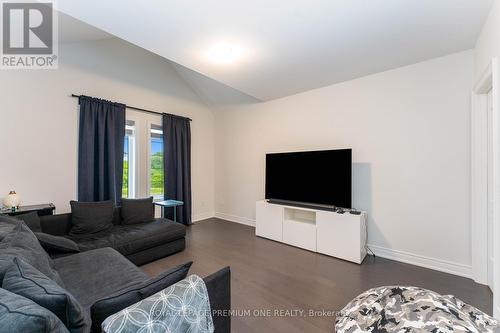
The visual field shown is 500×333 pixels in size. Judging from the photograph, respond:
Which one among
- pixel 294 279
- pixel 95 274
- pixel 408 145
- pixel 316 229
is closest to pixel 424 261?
pixel 316 229

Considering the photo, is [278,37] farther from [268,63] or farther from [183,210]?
[183,210]

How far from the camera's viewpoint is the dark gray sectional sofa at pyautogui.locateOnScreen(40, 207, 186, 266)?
8.84 ft

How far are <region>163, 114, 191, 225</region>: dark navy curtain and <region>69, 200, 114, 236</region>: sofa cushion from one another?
1478mm

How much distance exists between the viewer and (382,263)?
2963mm

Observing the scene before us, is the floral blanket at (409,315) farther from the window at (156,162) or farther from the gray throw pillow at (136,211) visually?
the window at (156,162)

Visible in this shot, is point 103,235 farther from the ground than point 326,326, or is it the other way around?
point 103,235

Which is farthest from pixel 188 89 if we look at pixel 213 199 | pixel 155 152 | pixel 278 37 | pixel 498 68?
pixel 498 68

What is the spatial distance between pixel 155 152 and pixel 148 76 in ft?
4.93

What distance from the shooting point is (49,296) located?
90 cm

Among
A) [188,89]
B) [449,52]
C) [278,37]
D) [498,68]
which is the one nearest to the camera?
[498,68]

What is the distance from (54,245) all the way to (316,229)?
3.10 meters

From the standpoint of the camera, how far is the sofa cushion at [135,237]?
265 centimetres

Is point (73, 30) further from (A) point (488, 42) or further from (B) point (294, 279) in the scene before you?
(A) point (488, 42)

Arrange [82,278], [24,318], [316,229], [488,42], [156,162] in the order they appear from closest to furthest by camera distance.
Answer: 1. [24,318]
2. [82,278]
3. [488,42]
4. [316,229]
5. [156,162]
